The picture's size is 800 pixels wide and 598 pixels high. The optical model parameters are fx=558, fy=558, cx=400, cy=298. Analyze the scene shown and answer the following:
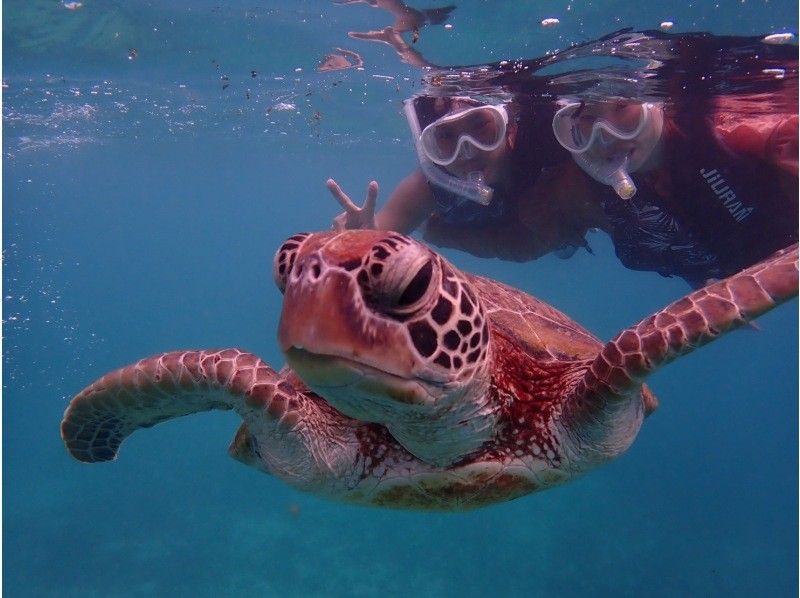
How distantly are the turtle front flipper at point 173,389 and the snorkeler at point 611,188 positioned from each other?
2682 mm

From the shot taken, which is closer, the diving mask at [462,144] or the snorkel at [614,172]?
the snorkel at [614,172]

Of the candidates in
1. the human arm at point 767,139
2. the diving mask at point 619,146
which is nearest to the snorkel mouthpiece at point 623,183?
the diving mask at point 619,146

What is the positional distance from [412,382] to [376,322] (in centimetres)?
27

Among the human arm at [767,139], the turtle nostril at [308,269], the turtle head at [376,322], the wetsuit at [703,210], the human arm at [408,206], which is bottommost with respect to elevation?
the human arm at [408,206]

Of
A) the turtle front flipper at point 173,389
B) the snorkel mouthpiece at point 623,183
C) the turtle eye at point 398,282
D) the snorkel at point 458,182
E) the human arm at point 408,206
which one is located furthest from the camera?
the human arm at point 408,206

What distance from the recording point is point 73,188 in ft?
130

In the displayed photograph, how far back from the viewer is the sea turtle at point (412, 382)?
65.4 inches

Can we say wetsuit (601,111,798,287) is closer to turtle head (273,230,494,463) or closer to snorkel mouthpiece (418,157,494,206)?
snorkel mouthpiece (418,157,494,206)

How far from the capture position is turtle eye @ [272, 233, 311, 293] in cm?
184

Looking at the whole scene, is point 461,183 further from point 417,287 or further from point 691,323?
point 417,287

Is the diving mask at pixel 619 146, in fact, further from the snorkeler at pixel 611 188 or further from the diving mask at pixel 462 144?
the diving mask at pixel 462 144

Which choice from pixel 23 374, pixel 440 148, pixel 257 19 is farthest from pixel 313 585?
pixel 23 374

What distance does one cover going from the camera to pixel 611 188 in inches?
217

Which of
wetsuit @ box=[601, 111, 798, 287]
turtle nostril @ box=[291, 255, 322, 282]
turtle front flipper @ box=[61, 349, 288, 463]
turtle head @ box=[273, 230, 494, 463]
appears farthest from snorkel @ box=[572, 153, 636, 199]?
turtle nostril @ box=[291, 255, 322, 282]
